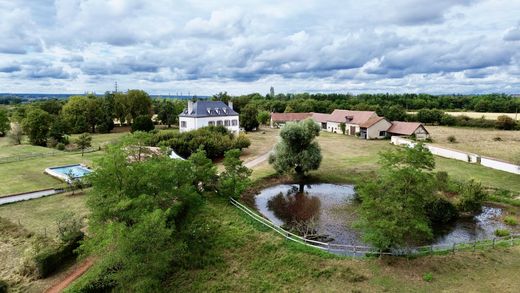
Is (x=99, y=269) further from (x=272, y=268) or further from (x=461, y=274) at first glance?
(x=461, y=274)

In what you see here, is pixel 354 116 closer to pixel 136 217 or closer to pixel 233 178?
pixel 233 178

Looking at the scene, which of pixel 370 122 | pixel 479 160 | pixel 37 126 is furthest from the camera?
pixel 370 122

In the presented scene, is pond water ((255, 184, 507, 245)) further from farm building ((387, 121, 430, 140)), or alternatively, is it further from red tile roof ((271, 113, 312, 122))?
red tile roof ((271, 113, 312, 122))

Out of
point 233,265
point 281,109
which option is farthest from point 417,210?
point 281,109

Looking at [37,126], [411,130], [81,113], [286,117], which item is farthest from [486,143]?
[81,113]

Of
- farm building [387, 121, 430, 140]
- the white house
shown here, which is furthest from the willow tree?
farm building [387, 121, 430, 140]

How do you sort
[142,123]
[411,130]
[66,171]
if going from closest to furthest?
1. [66,171]
2. [411,130]
3. [142,123]
